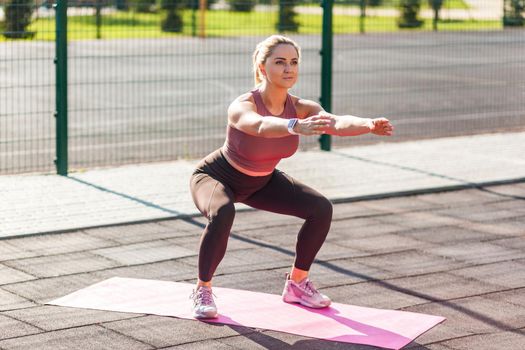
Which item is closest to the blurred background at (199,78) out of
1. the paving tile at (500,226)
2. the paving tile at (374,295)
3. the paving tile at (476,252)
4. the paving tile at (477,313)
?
the paving tile at (500,226)

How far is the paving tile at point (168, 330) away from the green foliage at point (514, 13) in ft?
37.0

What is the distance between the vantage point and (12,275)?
7992mm

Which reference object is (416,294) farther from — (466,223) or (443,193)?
(443,193)

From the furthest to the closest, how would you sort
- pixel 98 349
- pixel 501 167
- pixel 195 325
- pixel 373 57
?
1. pixel 373 57
2. pixel 501 167
3. pixel 195 325
4. pixel 98 349

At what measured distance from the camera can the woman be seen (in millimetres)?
7008

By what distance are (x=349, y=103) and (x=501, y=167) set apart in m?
5.82

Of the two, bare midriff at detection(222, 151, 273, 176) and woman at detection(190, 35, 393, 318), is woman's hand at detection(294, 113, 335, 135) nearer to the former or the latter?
woman at detection(190, 35, 393, 318)

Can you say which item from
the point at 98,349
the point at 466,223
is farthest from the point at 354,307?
the point at 466,223

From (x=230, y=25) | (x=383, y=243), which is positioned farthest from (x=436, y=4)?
(x=383, y=243)

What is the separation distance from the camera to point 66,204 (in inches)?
408

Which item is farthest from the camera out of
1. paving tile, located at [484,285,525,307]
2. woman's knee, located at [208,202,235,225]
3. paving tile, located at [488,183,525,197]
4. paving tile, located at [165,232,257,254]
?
paving tile, located at [488,183,525,197]

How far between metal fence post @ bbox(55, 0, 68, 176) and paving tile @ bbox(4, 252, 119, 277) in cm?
322

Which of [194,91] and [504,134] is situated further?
[194,91]

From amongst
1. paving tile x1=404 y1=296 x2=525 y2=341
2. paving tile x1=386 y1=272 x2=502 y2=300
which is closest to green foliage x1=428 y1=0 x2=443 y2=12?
paving tile x1=386 y1=272 x2=502 y2=300
